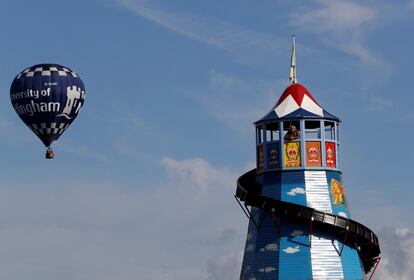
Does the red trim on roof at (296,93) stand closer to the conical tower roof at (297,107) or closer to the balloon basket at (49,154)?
the conical tower roof at (297,107)

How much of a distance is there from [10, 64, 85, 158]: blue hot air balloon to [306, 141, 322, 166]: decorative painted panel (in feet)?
73.5

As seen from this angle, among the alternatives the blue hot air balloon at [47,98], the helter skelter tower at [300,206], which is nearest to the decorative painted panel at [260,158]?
the helter skelter tower at [300,206]

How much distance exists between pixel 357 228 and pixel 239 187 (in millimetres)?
9576

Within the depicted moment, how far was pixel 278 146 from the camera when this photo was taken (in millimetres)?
111562

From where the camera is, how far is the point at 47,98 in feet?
402

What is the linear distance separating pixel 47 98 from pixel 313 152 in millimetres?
23401

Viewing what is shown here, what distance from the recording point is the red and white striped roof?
369ft

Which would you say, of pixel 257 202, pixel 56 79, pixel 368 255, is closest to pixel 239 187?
pixel 257 202

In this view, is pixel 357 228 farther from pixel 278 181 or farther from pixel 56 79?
pixel 56 79

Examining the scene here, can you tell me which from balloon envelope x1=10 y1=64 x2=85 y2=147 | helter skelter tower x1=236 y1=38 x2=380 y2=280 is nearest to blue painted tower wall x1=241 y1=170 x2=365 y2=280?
helter skelter tower x1=236 y1=38 x2=380 y2=280

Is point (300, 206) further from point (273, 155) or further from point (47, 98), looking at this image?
point (47, 98)

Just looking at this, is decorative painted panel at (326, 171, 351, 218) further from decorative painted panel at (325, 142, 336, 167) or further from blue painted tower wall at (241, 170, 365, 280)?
decorative painted panel at (325, 142, 336, 167)

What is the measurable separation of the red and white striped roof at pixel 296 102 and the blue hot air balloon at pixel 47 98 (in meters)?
18.9

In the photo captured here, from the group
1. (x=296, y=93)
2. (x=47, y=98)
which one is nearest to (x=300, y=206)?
(x=296, y=93)
